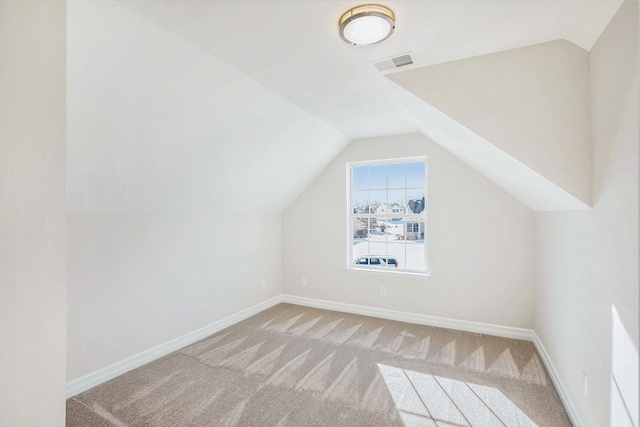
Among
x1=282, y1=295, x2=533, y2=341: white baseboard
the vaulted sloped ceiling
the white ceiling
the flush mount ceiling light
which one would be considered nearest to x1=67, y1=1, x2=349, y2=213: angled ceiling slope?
the vaulted sloped ceiling

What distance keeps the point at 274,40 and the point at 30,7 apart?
115 cm

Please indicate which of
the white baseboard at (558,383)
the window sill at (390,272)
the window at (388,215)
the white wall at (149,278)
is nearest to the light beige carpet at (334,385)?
the white baseboard at (558,383)

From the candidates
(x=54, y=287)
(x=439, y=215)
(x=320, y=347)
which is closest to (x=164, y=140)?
(x=54, y=287)

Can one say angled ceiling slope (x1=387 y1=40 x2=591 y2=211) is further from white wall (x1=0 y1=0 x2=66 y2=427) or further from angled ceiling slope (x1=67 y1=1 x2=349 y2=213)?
white wall (x1=0 y1=0 x2=66 y2=427)

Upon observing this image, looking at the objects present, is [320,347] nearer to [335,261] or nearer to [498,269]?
[335,261]

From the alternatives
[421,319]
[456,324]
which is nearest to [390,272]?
[421,319]

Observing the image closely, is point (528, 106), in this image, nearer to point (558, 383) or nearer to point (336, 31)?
point (336, 31)

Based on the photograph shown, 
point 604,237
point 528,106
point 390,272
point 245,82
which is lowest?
point 390,272

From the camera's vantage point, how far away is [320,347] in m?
3.32

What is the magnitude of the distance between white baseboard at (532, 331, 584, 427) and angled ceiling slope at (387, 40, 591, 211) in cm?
133

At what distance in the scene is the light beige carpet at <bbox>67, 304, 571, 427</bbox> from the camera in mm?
2201

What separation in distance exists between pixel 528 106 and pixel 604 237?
→ 841 mm

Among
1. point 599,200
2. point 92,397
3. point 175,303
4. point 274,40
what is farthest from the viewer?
point 175,303

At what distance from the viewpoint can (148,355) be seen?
9.79 feet
